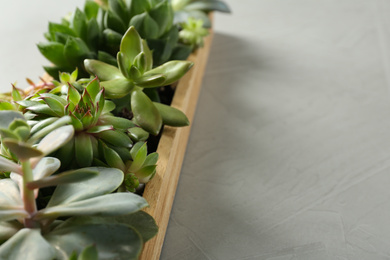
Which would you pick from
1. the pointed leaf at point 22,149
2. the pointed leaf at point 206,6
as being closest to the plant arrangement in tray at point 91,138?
the pointed leaf at point 22,149

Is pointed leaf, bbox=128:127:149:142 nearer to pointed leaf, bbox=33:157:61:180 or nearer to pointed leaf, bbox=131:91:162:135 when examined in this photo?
pointed leaf, bbox=131:91:162:135

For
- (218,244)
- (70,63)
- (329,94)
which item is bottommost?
(218,244)

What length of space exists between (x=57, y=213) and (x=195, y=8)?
804 mm

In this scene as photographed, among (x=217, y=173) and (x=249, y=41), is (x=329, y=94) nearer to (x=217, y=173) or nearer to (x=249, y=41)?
(x=249, y=41)

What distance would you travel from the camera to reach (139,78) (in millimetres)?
813

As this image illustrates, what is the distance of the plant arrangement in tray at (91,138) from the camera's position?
0.57 m

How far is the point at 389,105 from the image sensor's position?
3.99 feet

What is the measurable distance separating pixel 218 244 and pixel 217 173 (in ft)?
0.66

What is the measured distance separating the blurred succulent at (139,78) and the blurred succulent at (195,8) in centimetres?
33

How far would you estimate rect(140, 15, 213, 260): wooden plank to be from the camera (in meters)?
0.75

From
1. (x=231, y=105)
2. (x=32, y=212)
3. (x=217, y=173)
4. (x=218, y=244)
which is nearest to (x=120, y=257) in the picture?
(x=32, y=212)

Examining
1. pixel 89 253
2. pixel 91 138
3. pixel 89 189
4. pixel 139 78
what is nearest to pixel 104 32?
pixel 139 78

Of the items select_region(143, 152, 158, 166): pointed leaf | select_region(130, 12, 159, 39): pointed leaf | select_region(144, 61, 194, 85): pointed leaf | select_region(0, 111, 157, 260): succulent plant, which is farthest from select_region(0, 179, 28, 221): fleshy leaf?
select_region(130, 12, 159, 39): pointed leaf

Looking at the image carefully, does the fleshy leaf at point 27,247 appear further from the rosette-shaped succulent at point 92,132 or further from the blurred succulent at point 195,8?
the blurred succulent at point 195,8
